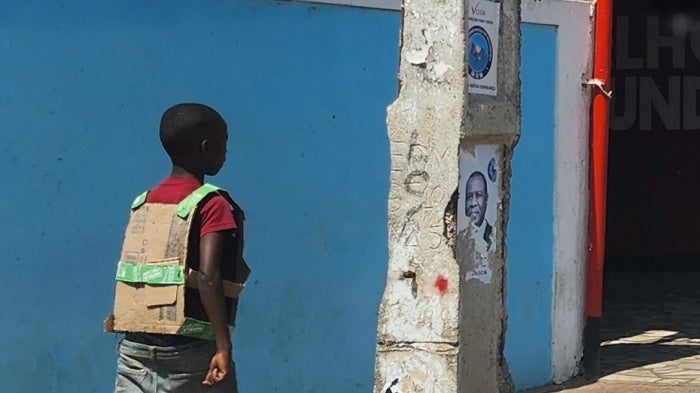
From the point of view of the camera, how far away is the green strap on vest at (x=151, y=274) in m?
4.13

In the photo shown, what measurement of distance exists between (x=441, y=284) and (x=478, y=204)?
36 centimetres

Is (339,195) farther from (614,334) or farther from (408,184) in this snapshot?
(614,334)

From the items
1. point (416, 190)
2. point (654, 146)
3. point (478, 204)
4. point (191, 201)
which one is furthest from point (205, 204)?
point (654, 146)

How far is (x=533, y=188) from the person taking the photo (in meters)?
7.82

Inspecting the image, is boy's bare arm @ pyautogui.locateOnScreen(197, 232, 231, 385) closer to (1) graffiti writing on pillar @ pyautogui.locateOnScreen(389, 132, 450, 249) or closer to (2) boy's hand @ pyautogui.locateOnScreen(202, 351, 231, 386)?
(2) boy's hand @ pyautogui.locateOnScreen(202, 351, 231, 386)

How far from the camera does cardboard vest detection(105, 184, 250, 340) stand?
4137 mm

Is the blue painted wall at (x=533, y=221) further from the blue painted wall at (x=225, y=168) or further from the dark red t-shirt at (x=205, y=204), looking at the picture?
the dark red t-shirt at (x=205, y=204)

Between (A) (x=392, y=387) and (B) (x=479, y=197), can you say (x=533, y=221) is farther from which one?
(A) (x=392, y=387)

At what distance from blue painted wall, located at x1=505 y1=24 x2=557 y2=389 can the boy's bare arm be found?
3765mm

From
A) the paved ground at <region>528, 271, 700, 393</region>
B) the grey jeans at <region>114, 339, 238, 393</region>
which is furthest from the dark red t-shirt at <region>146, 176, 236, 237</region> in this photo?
the paved ground at <region>528, 271, 700, 393</region>

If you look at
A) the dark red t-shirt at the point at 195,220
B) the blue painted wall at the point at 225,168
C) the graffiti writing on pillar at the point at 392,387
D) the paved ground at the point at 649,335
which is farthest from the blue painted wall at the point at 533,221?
the dark red t-shirt at the point at 195,220

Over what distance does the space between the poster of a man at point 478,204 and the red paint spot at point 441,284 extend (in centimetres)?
26

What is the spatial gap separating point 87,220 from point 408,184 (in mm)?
2054

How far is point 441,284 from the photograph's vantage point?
445cm
